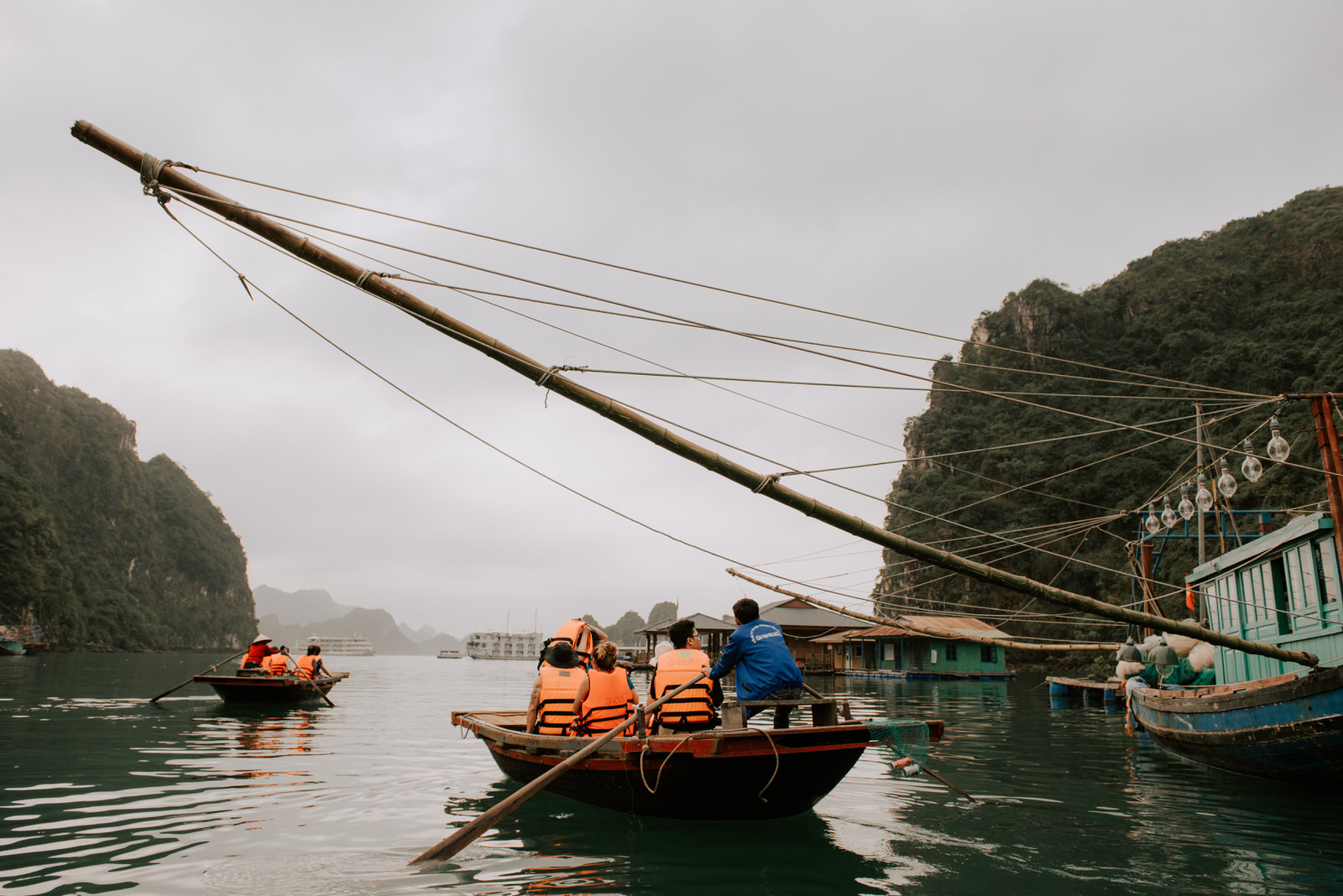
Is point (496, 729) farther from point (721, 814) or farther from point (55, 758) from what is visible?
point (55, 758)

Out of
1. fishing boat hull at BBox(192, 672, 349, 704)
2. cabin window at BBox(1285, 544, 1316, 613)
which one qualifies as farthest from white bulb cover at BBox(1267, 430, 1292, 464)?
fishing boat hull at BBox(192, 672, 349, 704)

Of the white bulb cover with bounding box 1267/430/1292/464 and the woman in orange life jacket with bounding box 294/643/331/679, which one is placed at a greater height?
the white bulb cover with bounding box 1267/430/1292/464

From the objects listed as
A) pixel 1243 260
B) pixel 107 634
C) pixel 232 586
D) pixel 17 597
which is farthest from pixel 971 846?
pixel 232 586

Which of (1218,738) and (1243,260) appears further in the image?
(1243,260)

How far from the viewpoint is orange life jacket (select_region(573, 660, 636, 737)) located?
8.62 m

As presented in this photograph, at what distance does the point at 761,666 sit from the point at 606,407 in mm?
2986

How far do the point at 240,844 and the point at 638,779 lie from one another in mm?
3625

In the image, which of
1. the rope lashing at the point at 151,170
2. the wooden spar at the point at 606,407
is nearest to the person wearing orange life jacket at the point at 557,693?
the wooden spar at the point at 606,407

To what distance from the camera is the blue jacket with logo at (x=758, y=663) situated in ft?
24.4

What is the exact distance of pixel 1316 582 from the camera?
32.8ft

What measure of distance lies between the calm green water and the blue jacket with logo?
1369 millimetres

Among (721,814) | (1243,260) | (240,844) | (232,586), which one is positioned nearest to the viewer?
(240,844)

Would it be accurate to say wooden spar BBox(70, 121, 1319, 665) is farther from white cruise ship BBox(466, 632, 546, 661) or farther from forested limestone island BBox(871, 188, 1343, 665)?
white cruise ship BBox(466, 632, 546, 661)

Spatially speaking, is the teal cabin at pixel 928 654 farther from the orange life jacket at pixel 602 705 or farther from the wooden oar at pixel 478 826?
the wooden oar at pixel 478 826
